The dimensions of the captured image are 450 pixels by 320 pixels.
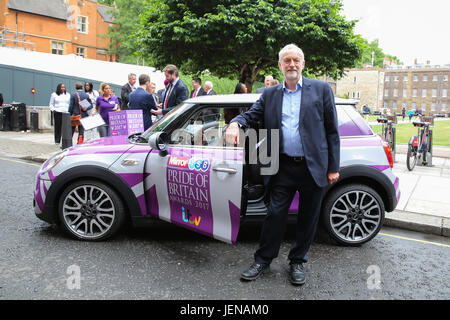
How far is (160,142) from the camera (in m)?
3.89

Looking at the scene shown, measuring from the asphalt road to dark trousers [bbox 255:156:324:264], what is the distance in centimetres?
25

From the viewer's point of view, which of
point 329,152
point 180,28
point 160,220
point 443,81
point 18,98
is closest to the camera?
point 329,152

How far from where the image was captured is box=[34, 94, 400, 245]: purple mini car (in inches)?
154

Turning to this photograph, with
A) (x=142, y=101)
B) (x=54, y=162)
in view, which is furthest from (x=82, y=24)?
(x=54, y=162)

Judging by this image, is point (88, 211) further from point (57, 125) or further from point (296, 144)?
point (57, 125)

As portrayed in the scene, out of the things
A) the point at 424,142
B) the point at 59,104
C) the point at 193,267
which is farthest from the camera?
the point at 59,104

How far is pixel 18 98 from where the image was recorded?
2206 cm

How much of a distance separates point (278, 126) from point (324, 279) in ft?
4.47

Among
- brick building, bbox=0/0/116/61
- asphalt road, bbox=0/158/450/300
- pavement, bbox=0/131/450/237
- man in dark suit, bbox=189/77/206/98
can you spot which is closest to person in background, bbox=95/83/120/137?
pavement, bbox=0/131/450/237

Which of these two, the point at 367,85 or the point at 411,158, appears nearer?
the point at 411,158

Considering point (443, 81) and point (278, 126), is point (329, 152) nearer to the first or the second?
point (278, 126)

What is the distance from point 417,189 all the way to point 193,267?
4963mm

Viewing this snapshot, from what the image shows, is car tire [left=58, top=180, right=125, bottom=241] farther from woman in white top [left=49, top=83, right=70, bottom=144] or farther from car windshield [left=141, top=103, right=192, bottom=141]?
woman in white top [left=49, top=83, right=70, bottom=144]
